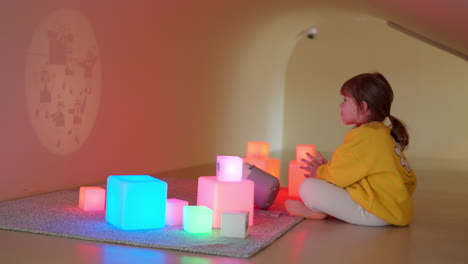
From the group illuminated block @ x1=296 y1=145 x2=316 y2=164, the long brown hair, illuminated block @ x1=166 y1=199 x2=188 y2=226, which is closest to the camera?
illuminated block @ x1=166 y1=199 x2=188 y2=226

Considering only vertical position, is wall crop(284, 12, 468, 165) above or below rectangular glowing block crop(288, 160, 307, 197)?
above

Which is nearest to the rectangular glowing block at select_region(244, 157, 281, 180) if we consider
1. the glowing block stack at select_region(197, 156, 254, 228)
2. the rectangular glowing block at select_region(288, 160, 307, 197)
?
the rectangular glowing block at select_region(288, 160, 307, 197)

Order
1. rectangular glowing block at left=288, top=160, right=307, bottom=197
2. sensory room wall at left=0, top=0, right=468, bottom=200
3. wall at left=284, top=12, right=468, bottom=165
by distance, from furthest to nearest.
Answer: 1. wall at left=284, top=12, right=468, bottom=165
2. rectangular glowing block at left=288, top=160, right=307, bottom=197
3. sensory room wall at left=0, top=0, right=468, bottom=200

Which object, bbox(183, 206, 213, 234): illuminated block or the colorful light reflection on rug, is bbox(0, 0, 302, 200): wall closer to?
the colorful light reflection on rug

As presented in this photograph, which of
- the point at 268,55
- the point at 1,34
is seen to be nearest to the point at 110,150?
the point at 1,34

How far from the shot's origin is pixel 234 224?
8.25 feet

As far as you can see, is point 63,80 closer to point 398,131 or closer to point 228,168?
point 228,168

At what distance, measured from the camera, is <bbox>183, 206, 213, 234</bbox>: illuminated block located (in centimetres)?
257

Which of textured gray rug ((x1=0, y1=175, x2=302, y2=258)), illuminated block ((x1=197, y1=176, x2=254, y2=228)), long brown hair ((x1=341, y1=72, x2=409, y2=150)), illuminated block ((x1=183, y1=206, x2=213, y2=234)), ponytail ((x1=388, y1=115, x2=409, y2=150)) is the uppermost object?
long brown hair ((x1=341, y1=72, x2=409, y2=150))

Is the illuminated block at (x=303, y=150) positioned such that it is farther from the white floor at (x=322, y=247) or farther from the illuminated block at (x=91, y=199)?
the illuminated block at (x=91, y=199)

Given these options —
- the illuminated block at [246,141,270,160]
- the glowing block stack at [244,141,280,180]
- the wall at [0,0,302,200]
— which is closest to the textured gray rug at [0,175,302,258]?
the wall at [0,0,302,200]

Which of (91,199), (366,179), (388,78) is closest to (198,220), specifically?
(91,199)

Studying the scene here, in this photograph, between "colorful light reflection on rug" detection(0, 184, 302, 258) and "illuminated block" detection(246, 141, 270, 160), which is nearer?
"colorful light reflection on rug" detection(0, 184, 302, 258)

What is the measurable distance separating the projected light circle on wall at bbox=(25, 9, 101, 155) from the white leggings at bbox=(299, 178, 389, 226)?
1.52 metres
